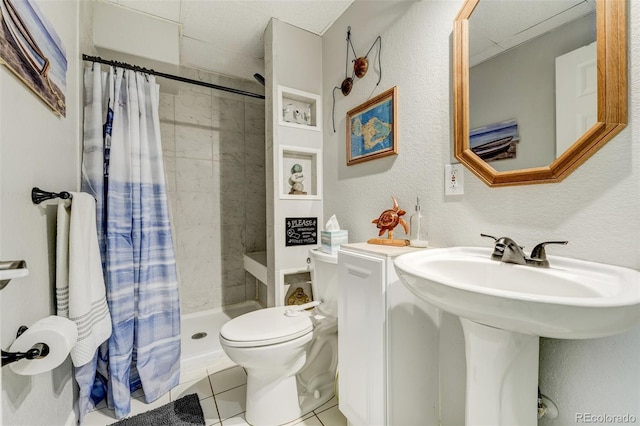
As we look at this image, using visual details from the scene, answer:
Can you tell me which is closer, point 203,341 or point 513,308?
point 513,308

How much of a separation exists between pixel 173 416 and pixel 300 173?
1574 mm

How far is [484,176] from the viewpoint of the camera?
0.96 meters

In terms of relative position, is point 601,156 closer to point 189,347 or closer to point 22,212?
point 22,212

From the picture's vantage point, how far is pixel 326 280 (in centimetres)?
141

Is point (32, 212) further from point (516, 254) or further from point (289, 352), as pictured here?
point (516, 254)

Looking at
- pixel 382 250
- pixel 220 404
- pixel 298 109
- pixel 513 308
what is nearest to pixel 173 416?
pixel 220 404

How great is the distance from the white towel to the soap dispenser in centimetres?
140

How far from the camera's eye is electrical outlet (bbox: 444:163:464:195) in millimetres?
1039

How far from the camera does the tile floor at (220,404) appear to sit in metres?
1.26

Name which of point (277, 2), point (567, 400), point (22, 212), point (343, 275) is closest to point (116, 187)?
point (22, 212)

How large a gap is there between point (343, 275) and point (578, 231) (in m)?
0.81

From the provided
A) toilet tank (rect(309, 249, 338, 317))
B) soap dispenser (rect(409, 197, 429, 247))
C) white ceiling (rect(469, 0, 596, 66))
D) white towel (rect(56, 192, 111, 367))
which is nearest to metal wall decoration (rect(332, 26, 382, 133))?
white ceiling (rect(469, 0, 596, 66))

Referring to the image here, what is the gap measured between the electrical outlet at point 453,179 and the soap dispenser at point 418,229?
0.15 metres

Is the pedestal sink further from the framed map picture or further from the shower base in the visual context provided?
the shower base
